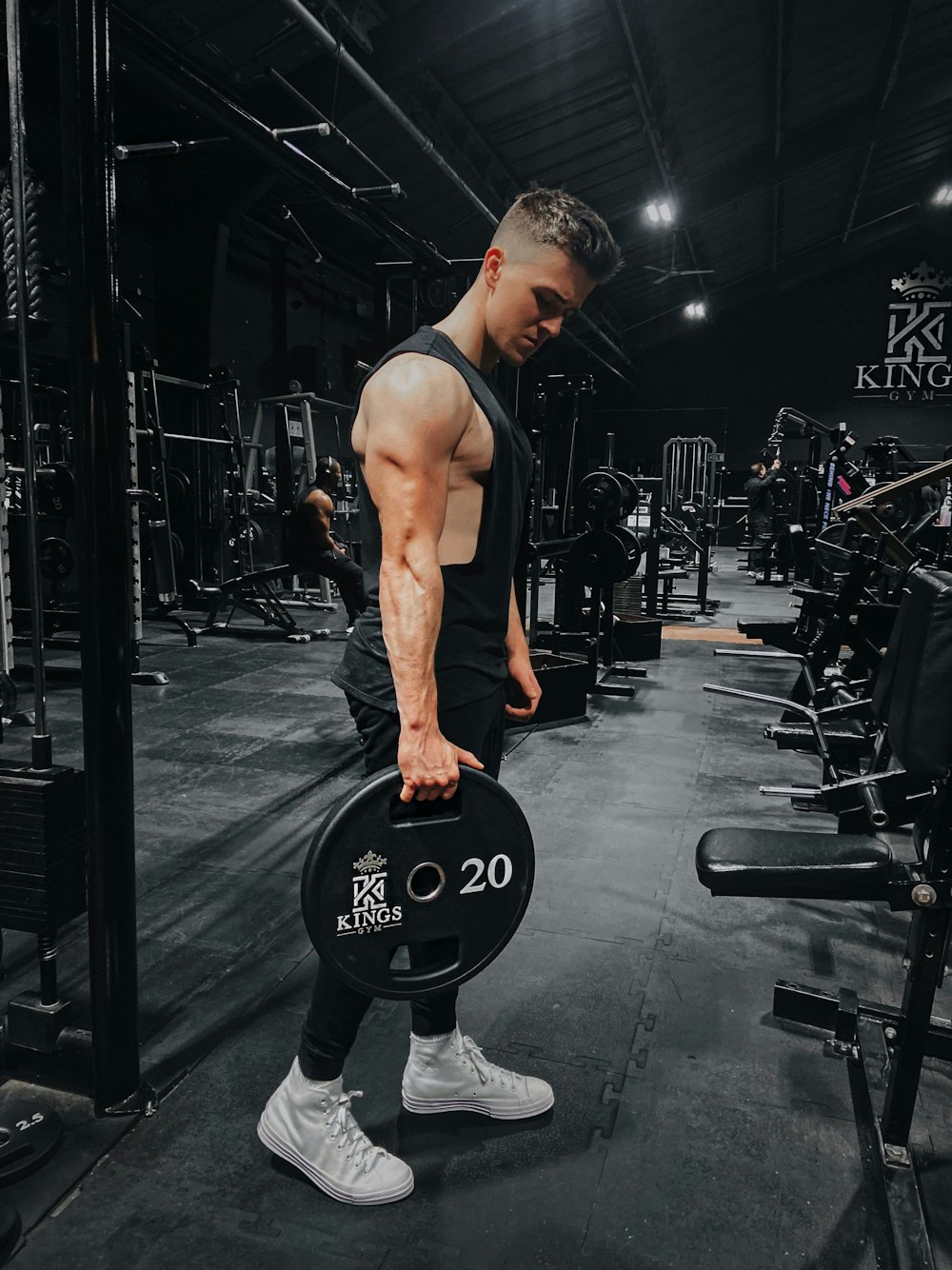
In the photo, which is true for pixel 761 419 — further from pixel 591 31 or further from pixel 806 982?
pixel 806 982

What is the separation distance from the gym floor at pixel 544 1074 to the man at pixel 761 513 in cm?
813

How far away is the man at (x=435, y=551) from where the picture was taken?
112 centimetres

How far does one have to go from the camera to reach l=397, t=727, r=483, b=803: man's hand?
113 centimetres

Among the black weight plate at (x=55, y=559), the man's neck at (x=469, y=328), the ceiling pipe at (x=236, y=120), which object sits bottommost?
the black weight plate at (x=55, y=559)

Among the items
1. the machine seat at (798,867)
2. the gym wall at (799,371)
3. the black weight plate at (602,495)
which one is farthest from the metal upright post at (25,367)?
the gym wall at (799,371)

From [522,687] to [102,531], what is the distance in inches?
28.1

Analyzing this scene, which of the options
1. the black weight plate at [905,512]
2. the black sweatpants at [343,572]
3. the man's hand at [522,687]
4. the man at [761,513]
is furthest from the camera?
the man at [761,513]

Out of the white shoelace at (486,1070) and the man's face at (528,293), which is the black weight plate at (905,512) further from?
the white shoelace at (486,1070)

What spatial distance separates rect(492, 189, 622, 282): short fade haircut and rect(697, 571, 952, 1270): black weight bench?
0.72m

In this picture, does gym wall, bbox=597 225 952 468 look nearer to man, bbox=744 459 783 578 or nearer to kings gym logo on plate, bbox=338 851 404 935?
man, bbox=744 459 783 578

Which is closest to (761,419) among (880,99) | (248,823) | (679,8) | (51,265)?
(880,99)

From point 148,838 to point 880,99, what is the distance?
11201 millimetres

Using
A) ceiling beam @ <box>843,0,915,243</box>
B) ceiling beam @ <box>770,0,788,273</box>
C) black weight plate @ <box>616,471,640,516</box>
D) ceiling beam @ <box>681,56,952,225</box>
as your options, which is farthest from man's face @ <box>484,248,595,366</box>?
ceiling beam @ <box>681,56,952,225</box>

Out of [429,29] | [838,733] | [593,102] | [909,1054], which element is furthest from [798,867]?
[593,102]
